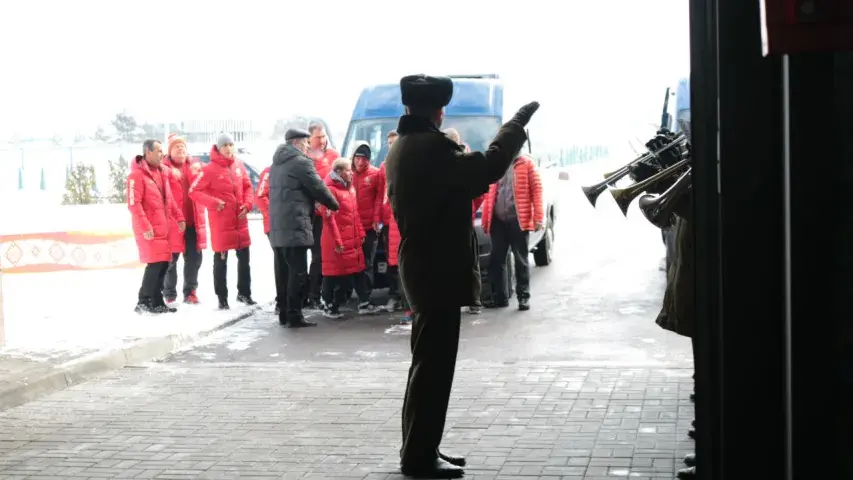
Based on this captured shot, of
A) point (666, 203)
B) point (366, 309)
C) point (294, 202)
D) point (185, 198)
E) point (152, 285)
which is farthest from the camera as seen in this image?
point (185, 198)

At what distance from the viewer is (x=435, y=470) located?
6.08 meters

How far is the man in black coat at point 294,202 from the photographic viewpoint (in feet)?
38.2

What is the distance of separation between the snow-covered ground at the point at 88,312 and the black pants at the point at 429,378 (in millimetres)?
4629

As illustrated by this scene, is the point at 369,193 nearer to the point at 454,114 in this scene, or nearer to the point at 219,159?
the point at 219,159

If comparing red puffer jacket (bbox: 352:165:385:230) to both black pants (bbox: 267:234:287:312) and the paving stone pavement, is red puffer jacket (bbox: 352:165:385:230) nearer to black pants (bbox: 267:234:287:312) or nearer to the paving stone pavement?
black pants (bbox: 267:234:287:312)

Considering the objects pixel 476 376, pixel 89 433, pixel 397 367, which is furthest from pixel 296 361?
pixel 89 433

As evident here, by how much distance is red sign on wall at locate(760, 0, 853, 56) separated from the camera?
2637mm

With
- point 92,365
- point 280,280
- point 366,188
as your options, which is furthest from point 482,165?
point 366,188

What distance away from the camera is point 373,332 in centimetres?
1153

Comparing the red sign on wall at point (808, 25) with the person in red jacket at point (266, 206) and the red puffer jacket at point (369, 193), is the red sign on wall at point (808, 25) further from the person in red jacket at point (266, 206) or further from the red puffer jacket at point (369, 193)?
the red puffer jacket at point (369, 193)

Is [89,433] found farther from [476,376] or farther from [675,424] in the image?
[675,424]

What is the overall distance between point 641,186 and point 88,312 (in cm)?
783

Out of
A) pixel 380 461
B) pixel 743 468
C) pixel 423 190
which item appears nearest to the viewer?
pixel 743 468

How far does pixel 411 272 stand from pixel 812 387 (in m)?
3.02
